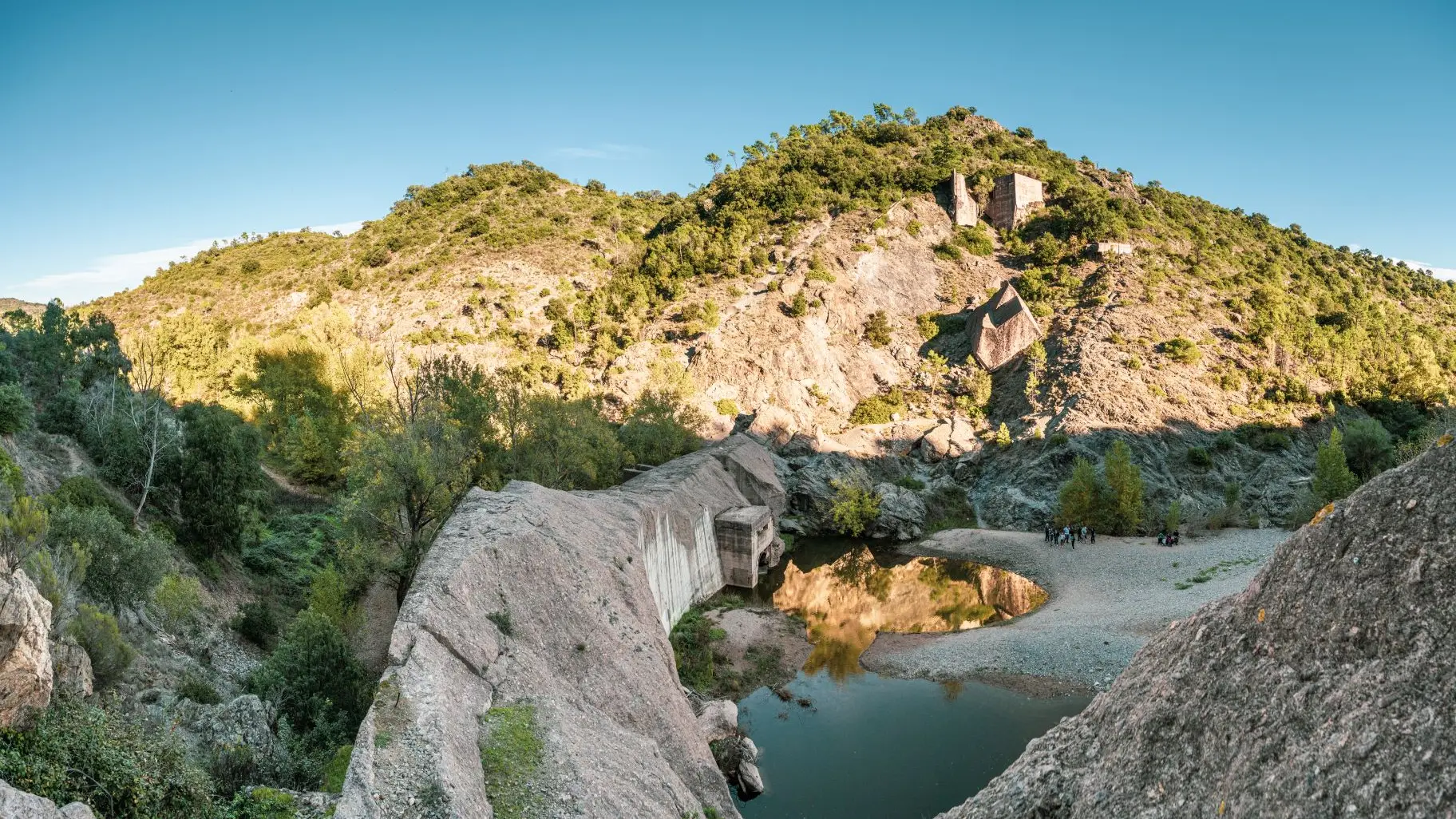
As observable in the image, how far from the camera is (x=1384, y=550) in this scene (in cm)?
658

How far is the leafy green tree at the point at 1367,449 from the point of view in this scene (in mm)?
46656

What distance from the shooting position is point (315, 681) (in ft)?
57.8

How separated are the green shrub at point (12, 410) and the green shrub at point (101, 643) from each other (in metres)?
13.6

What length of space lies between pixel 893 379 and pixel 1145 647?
63269 millimetres

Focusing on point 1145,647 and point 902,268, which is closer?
point 1145,647

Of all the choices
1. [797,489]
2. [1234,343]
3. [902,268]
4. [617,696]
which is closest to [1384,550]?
[617,696]

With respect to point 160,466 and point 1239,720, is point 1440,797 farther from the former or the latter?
point 160,466

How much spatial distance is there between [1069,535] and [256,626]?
41.5 metres

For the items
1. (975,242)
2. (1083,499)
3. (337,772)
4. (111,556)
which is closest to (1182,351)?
(1083,499)

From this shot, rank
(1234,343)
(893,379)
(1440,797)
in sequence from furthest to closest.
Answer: (893,379) < (1234,343) < (1440,797)

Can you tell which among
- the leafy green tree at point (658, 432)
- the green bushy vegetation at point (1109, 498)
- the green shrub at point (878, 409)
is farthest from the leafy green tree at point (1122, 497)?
the leafy green tree at point (658, 432)

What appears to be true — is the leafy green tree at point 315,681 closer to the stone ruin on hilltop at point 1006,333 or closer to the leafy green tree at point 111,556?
the leafy green tree at point 111,556

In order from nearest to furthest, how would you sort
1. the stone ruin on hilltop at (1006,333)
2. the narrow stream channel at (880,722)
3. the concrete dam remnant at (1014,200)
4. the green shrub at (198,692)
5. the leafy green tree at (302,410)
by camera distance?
1. the green shrub at (198,692)
2. the narrow stream channel at (880,722)
3. the leafy green tree at (302,410)
4. the stone ruin on hilltop at (1006,333)
5. the concrete dam remnant at (1014,200)

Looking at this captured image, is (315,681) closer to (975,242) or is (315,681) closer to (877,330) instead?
(877,330)
